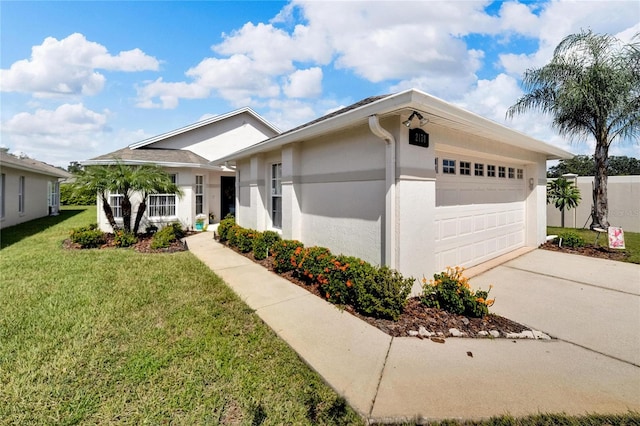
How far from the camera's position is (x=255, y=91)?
15211 mm

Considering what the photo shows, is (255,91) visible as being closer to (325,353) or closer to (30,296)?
(30,296)

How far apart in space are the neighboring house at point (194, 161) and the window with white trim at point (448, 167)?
9.93 metres

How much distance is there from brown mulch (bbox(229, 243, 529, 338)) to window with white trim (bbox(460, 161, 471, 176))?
339cm

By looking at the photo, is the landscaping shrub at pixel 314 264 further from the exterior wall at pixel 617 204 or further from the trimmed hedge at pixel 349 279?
the exterior wall at pixel 617 204

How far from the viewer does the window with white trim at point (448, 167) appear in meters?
5.80

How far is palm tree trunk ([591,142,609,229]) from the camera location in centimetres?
1000

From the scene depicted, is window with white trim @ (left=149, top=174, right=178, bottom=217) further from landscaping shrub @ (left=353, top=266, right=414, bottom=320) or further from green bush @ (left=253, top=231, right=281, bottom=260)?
landscaping shrub @ (left=353, top=266, right=414, bottom=320)

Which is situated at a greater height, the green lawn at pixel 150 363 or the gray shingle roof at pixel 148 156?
the gray shingle roof at pixel 148 156

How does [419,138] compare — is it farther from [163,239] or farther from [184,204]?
[184,204]

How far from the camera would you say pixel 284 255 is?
249 inches

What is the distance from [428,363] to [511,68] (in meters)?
11.4

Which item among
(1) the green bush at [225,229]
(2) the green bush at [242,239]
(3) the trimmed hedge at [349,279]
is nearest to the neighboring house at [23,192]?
(1) the green bush at [225,229]

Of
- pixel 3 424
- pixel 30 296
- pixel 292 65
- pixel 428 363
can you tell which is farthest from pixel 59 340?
pixel 292 65

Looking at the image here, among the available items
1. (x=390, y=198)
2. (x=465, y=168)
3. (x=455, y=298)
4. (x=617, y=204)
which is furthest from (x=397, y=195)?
(x=617, y=204)
